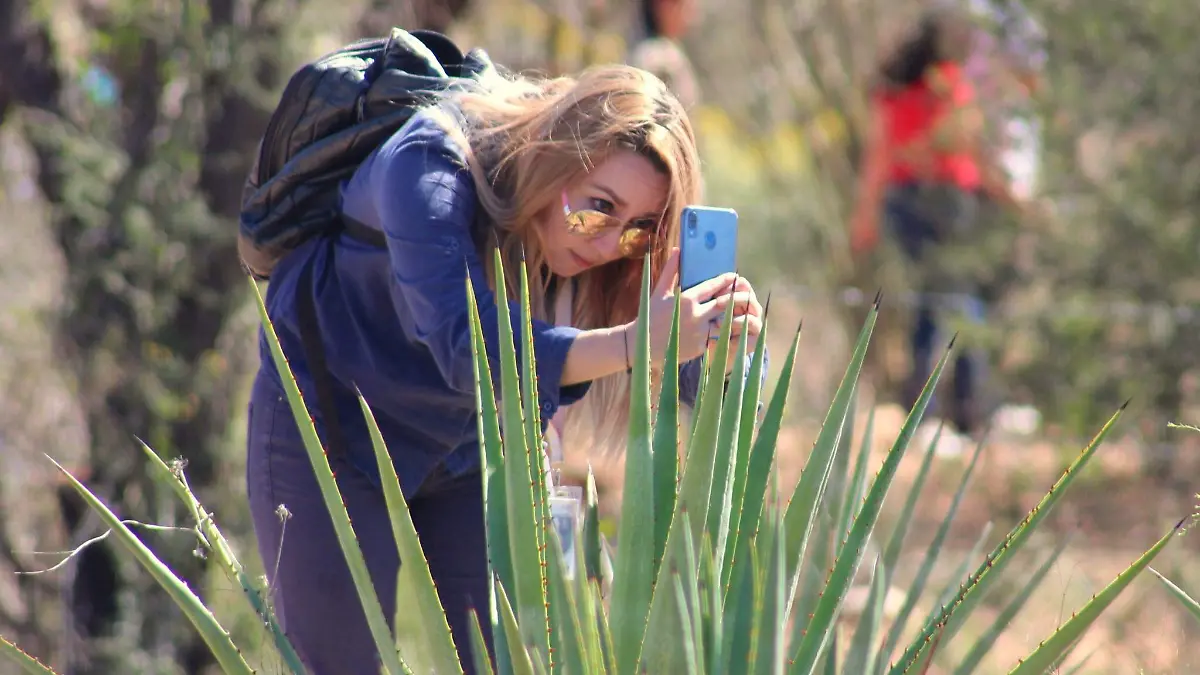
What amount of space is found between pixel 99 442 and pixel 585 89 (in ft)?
7.35

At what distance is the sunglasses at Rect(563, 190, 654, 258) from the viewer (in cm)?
215

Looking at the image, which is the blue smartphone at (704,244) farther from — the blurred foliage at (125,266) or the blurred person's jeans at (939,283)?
the blurred person's jeans at (939,283)

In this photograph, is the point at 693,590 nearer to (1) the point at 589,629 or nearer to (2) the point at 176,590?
(1) the point at 589,629

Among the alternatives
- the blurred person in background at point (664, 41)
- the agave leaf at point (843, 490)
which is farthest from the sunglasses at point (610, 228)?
the blurred person in background at point (664, 41)

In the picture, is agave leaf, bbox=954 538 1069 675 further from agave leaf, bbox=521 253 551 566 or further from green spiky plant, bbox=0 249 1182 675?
agave leaf, bbox=521 253 551 566

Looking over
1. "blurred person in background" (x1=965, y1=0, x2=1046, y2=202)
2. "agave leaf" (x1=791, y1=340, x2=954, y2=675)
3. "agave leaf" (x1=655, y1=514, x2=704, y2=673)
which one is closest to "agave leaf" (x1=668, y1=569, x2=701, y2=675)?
"agave leaf" (x1=655, y1=514, x2=704, y2=673)

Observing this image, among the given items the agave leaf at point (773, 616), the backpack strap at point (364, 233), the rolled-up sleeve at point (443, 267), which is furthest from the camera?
the backpack strap at point (364, 233)

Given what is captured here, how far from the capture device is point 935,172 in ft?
20.4

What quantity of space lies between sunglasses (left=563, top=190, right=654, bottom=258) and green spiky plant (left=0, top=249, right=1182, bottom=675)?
1.82 feet

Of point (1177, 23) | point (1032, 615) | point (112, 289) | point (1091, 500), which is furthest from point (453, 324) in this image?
point (1091, 500)

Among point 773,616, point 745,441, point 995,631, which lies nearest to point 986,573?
point 995,631

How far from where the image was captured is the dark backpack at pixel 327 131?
2301 mm

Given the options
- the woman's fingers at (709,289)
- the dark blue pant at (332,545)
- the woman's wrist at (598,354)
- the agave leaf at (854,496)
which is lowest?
the dark blue pant at (332,545)

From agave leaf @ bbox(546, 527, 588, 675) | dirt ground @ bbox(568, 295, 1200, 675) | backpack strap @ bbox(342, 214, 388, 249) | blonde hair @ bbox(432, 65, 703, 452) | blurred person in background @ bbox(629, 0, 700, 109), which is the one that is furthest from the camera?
blurred person in background @ bbox(629, 0, 700, 109)
